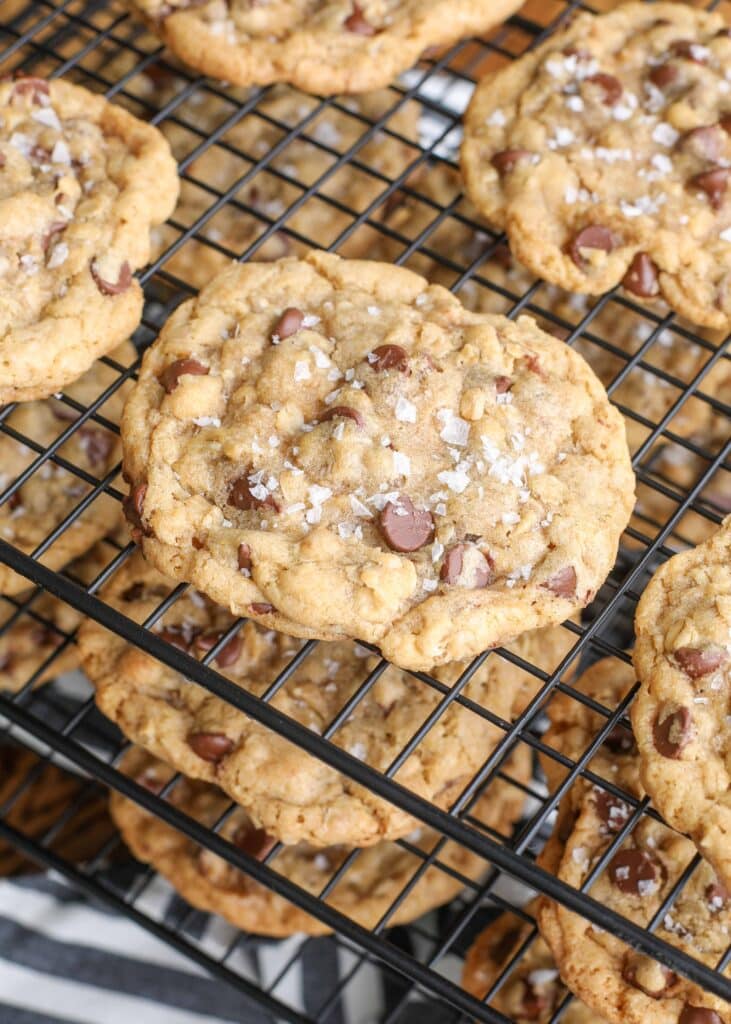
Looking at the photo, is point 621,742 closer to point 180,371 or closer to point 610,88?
point 180,371

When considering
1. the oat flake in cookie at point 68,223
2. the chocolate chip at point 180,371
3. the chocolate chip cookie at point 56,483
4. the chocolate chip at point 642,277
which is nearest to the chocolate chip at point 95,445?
the chocolate chip cookie at point 56,483

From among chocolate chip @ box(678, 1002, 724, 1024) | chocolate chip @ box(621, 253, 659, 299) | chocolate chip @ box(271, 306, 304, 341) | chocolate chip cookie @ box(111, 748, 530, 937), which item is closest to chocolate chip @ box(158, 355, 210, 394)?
chocolate chip @ box(271, 306, 304, 341)

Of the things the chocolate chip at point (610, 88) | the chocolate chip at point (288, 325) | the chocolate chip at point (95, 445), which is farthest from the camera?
the chocolate chip at point (95, 445)

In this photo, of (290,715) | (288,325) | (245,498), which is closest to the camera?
(245,498)

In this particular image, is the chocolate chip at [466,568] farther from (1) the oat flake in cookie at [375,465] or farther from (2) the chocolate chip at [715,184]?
(2) the chocolate chip at [715,184]

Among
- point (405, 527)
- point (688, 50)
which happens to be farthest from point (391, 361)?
point (688, 50)
